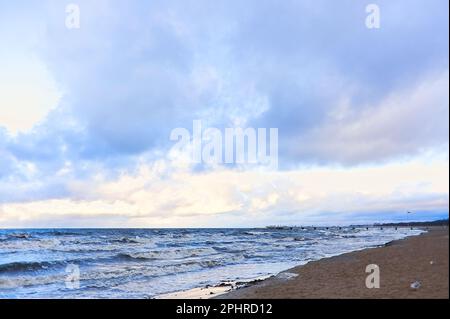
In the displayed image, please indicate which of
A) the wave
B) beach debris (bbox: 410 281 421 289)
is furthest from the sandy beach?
the wave

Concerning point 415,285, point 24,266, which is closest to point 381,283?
point 415,285

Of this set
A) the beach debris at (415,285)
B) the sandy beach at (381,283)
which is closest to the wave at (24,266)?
the sandy beach at (381,283)

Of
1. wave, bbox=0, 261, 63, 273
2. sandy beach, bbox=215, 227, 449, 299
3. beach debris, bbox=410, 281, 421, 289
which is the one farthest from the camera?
wave, bbox=0, 261, 63, 273

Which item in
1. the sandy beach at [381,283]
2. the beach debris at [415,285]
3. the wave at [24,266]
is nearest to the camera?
the sandy beach at [381,283]

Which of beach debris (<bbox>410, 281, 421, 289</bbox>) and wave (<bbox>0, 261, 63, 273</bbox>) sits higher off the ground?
beach debris (<bbox>410, 281, 421, 289</bbox>)

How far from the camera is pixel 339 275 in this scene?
1559cm

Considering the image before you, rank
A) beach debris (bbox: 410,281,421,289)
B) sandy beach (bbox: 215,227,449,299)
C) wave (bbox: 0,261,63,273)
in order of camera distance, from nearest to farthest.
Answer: sandy beach (bbox: 215,227,449,299) → beach debris (bbox: 410,281,421,289) → wave (bbox: 0,261,63,273)

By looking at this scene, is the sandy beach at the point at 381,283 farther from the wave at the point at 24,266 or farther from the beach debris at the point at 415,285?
the wave at the point at 24,266

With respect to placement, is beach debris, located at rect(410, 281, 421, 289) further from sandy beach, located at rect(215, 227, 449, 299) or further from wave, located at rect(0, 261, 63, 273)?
wave, located at rect(0, 261, 63, 273)

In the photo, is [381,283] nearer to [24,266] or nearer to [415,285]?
[415,285]
